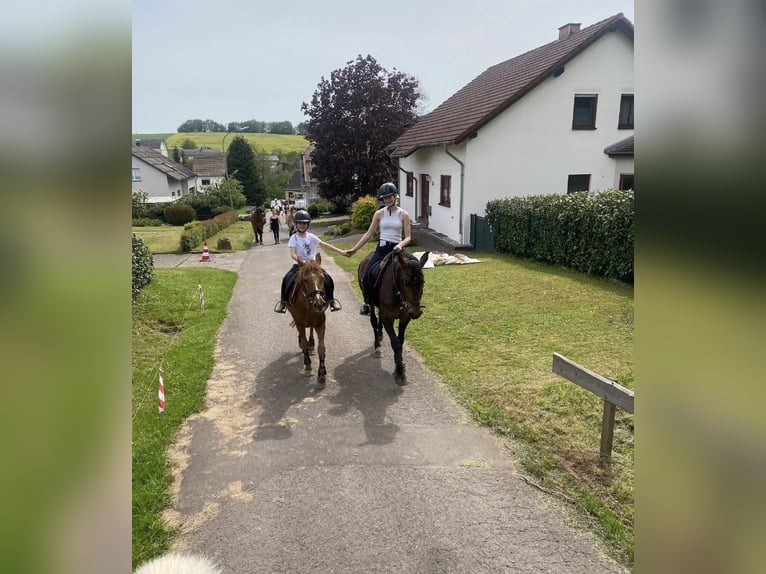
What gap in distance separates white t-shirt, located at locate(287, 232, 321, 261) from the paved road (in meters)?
1.93

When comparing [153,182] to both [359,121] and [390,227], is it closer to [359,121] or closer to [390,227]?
[359,121]

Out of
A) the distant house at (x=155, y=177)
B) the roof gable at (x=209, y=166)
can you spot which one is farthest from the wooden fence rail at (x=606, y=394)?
the roof gable at (x=209, y=166)

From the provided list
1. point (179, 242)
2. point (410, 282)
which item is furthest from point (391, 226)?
point (179, 242)

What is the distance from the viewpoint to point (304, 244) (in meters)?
7.81

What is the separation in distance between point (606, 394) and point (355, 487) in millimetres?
2674

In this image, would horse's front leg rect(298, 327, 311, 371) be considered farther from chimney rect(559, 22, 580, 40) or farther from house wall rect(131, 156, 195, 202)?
house wall rect(131, 156, 195, 202)

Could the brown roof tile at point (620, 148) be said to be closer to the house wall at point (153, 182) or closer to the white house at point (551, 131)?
the white house at point (551, 131)

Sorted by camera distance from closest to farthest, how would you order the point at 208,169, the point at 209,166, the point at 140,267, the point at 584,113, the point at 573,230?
1. the point at 140,267
2. the point at 573,230
3. the point at 584,113
4. the point at 208,169
5. the point at 209,166

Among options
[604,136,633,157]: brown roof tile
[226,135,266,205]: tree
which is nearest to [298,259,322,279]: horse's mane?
[604,136,633,157]: brown roof tile

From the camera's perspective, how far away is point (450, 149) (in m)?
19.7

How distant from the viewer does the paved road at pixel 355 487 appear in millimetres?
3828
